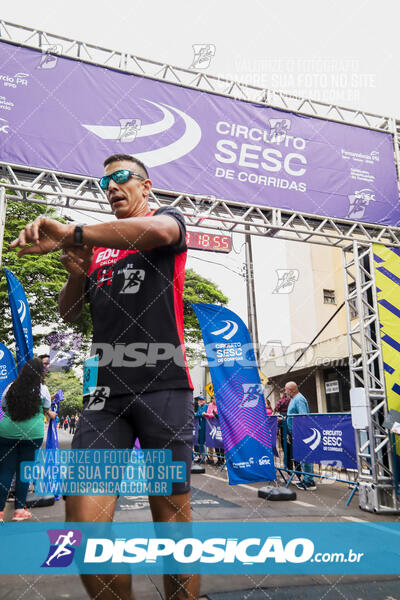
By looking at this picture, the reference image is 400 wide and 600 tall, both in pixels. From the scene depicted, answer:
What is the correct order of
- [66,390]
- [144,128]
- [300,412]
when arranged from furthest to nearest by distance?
1. [66,390]
2. [300,412]
3. [144,128]

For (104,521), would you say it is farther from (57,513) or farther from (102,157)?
(102,157)

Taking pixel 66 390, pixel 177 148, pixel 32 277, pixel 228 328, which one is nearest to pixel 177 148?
pixel 177 148

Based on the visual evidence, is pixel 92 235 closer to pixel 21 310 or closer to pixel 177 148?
pixel 21 310

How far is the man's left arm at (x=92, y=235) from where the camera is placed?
1.34 metres

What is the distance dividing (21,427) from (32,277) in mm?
11134

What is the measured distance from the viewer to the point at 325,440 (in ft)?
22.8

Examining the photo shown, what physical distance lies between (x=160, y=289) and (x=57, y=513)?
A: 4511 mm

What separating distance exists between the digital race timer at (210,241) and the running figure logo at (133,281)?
12500 mm

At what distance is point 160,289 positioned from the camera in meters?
1.72

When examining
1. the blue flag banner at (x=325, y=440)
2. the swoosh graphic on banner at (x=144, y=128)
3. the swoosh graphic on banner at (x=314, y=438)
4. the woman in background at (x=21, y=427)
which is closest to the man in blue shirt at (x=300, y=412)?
the blue flag banner at (x=325, y=440)

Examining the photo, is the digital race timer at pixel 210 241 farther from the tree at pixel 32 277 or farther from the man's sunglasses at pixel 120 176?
the man's sunglasses at pixel 120 176

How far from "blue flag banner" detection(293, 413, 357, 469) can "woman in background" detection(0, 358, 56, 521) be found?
419 centimetres

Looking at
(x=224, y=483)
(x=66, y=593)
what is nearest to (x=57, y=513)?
(x=66, y=593)

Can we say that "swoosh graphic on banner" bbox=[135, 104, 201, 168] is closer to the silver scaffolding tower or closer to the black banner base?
the silver scaffolding tower
